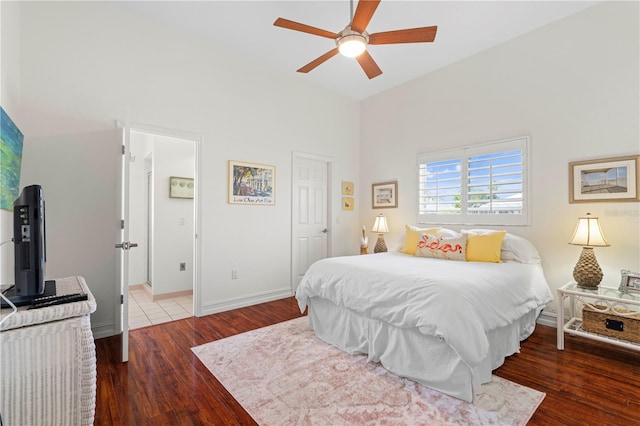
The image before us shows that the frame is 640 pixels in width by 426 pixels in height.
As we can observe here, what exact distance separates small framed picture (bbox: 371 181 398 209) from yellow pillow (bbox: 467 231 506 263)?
5.31 feet

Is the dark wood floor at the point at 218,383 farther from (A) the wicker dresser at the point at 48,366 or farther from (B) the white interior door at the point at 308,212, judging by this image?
(B) the white interior door at the point at 308,212

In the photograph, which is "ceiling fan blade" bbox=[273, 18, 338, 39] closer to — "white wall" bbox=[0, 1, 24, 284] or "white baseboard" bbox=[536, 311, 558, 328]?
"white wall" bbox=[0, 1, 24, 284]

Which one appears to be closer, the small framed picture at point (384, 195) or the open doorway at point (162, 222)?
the open doorway at point (162, 222)

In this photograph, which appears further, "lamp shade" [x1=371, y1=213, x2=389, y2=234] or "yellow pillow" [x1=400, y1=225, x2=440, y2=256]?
"lamp shade" [x1=371, y1=213, x2=389, y2=234]

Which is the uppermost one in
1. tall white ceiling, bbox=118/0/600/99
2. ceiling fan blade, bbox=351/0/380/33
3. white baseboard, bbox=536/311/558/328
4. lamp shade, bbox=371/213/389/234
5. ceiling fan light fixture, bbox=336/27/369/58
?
tall white ceiling, bbox=118/0/600/99

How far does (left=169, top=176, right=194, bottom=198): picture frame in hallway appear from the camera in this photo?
14.1 ft

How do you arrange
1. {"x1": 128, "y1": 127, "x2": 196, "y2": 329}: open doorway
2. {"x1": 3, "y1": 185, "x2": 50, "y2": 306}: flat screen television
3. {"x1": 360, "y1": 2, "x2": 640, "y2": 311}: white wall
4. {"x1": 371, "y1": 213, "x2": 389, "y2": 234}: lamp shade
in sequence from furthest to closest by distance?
{"x1": 371, "y1": 213, "x2": 389, "y2": 234}: lamp shade
{"x1": 128, "y1": 127, "x2": 196, "y2": 329}: open doorway
{"x1": 360, "y1": 2, "x2": 640, "y2": 311}: white wall
{"x1": 3, "y1": 185, "x2": 50, "y2": 306}: flat screen television

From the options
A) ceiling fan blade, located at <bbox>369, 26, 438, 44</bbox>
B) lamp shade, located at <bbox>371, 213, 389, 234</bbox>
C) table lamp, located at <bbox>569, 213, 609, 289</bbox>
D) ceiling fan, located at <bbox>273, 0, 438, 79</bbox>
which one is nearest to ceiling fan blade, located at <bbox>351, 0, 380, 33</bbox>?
ceiling fan, located at <bbox>273, 0, 438, 79</bbox>

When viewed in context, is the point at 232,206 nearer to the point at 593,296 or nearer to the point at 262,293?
the point at 262,293

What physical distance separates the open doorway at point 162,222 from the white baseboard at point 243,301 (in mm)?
423

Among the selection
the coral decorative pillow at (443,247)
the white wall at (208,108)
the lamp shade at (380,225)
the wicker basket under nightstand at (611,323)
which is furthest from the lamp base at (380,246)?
the wicker basket under nightstand at (611,323)

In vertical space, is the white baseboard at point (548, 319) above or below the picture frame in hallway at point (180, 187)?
below

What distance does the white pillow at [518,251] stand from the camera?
300 cm

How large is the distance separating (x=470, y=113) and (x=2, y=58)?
4.47 metres
